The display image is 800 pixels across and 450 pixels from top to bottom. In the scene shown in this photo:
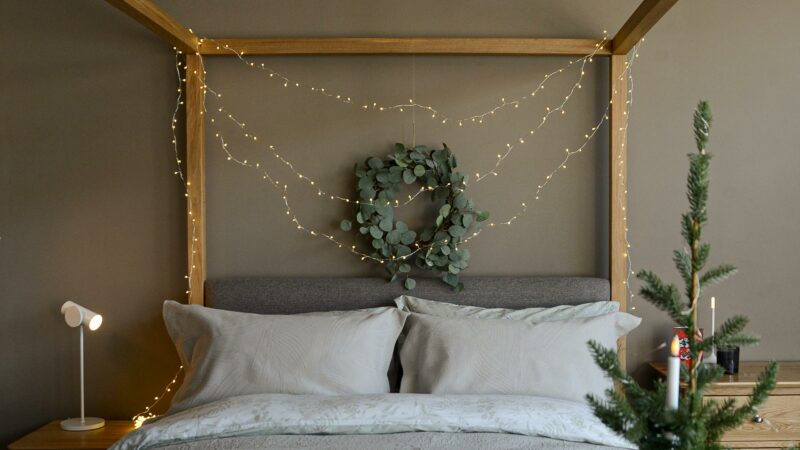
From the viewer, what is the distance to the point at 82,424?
3.62 meters

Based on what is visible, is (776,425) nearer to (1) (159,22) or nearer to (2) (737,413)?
(2) (737,413)

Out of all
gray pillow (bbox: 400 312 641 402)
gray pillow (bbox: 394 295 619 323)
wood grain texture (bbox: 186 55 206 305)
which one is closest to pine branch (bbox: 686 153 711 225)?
gray pillow (bbox: 400 312 641 402)

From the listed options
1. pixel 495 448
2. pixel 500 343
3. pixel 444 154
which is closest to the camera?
pixel 495 448

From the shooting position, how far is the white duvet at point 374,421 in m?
2.69

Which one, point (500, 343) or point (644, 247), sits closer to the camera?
point (500, 343)

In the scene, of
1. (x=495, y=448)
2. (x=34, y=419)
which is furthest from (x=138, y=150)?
(x=495, y=448)

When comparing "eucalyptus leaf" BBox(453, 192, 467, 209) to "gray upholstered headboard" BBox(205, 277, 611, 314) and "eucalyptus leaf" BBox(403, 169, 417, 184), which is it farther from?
"gray upholstered headboard" BBox(205, 277, 611, 314)

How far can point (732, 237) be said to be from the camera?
3.76 m

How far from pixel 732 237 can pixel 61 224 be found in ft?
10.2

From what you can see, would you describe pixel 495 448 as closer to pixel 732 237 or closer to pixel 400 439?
pixel 400 439

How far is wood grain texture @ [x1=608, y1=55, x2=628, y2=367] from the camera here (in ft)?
12.0

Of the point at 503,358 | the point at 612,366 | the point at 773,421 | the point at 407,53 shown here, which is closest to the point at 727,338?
the point at 612,366

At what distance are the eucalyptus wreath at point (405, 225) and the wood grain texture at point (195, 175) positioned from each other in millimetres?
665

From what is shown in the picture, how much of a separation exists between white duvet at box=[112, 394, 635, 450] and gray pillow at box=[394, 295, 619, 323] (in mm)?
719
